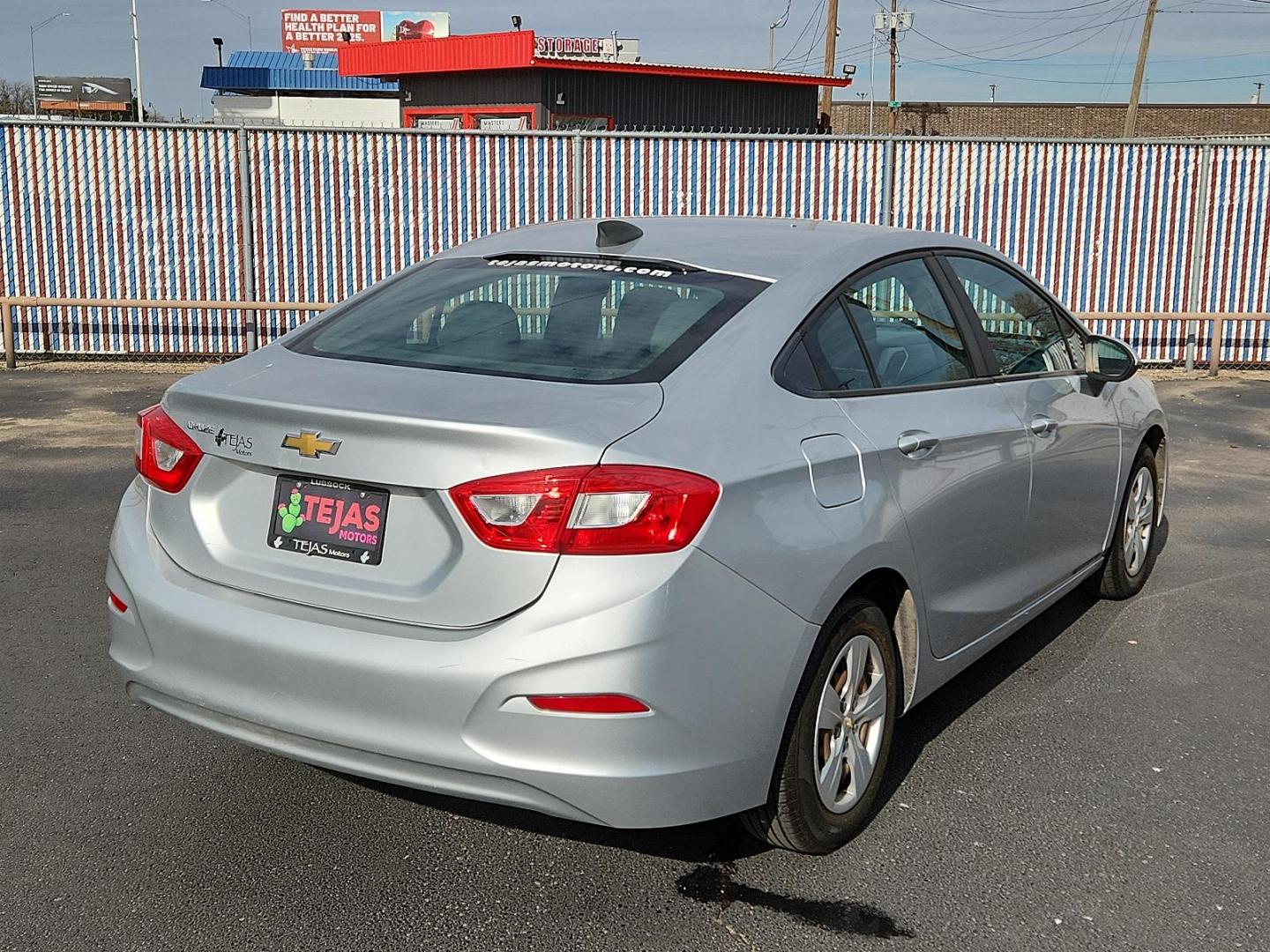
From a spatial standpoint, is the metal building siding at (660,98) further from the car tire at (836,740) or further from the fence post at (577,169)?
the car tire at (836,740)

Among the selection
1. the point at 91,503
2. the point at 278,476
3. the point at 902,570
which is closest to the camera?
the point at 278,476

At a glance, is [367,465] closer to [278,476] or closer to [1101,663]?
[278,476]

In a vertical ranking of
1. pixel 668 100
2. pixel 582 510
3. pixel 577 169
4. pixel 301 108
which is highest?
pixel 301 108

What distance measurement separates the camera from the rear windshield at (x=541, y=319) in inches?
140

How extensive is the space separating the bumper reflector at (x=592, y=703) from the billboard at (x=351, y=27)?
61.4 metres

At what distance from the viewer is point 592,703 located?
9.85 feet

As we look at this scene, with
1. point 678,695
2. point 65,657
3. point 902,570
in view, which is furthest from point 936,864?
point 65,657

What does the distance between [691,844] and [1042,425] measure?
192 cm

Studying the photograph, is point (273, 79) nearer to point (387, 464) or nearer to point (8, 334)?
point (8, 334)

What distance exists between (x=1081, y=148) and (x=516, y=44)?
1401cm

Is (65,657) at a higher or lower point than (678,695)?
lower

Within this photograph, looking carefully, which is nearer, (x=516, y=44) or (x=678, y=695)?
(x=678, y=695)

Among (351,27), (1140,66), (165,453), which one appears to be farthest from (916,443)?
(351,27)

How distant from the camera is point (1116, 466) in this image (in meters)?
5.55
